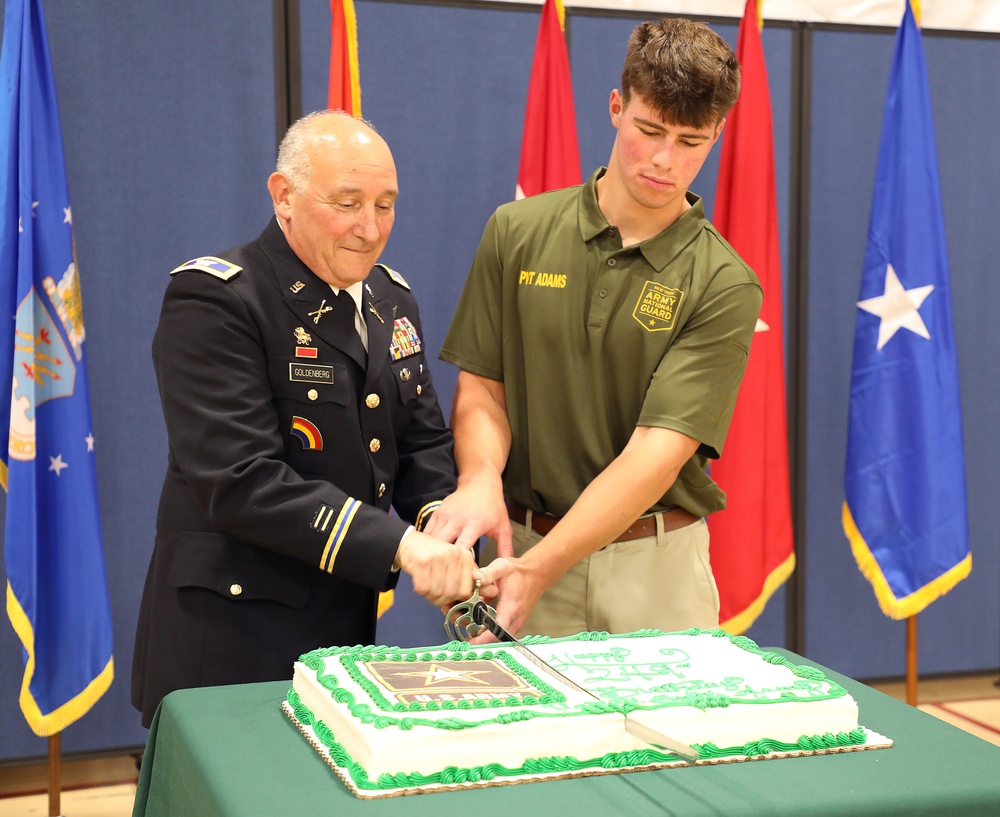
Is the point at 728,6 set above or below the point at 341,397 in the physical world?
above

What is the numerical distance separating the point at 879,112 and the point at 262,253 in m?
2.83

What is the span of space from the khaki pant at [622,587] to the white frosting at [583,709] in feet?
1.98

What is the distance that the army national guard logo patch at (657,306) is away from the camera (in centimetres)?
207

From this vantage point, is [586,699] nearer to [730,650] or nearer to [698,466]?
[730,650]

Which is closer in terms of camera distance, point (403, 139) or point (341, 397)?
point (341, 397)

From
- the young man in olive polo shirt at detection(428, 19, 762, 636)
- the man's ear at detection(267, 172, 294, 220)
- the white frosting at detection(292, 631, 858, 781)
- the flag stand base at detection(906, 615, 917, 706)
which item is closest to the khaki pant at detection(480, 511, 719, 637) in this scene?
the young man in olive polo shirt at detection(428, 19, 762, 636)

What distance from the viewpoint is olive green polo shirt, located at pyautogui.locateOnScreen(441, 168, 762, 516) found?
2.07 meters

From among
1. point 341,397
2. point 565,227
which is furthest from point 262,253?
point 565,227

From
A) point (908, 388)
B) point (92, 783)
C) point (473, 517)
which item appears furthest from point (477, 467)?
point (92, 783)

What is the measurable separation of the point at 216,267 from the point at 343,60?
1.52 meters

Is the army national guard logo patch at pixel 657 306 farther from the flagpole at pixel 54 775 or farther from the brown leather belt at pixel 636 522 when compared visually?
the flagpole at pixel 54 775

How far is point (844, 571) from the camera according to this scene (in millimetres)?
4129

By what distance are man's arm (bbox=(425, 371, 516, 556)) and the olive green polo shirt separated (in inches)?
1.1

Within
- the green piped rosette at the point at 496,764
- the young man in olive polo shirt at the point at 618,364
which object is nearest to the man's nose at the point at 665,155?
the young man in olive polo shirt at the point at 618,364
